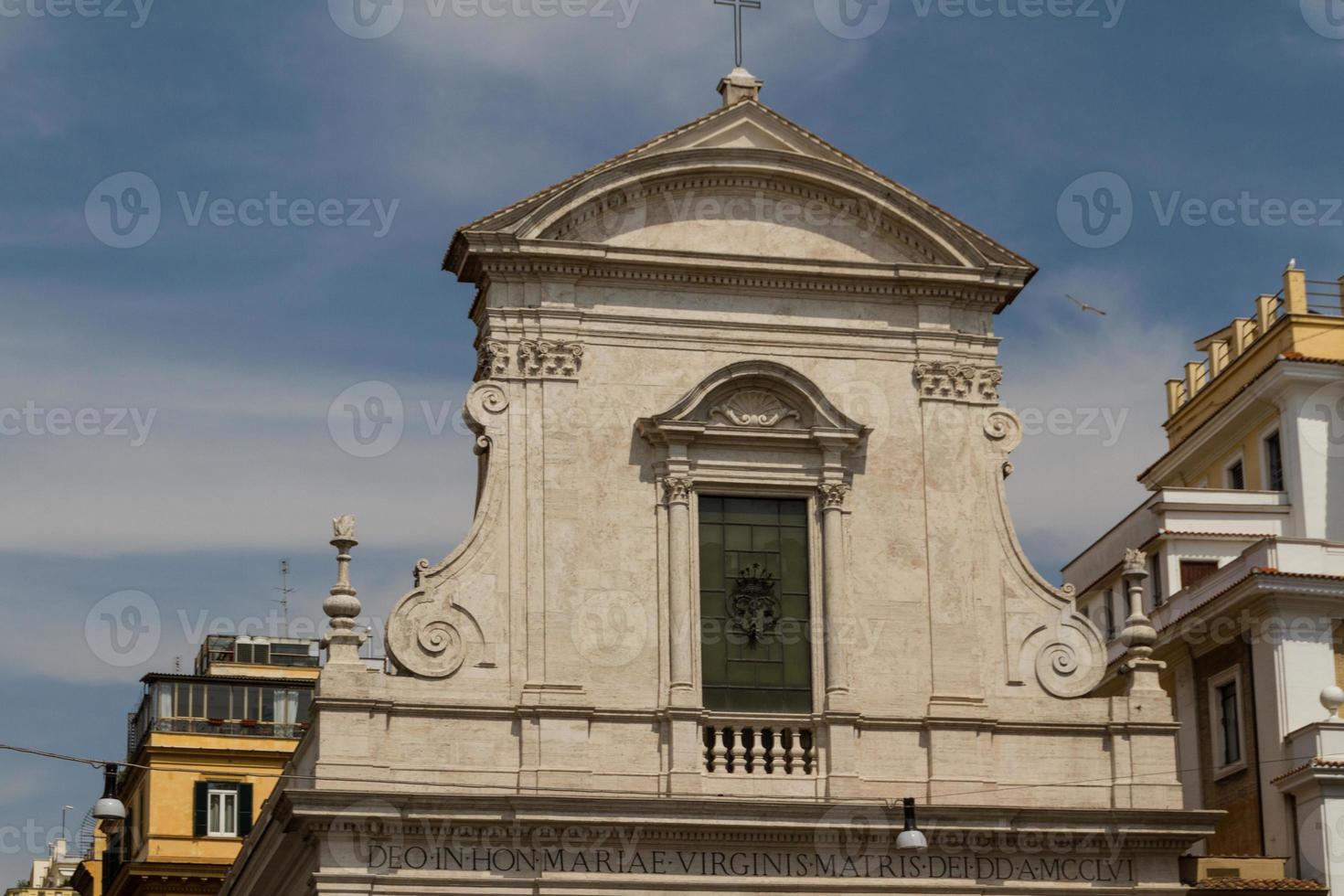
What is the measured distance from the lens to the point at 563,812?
88.0ft

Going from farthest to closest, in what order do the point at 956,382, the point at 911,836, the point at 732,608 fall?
→ the point at 956,382 < the point at 732,608 < the point at 911,836

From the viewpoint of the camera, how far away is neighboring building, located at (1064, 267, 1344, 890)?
1356 inches

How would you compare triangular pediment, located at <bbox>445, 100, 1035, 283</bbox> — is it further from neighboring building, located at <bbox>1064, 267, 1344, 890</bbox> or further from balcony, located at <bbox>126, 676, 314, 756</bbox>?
balcony, located at <bbox>126, 676, 314, 756</bbox>

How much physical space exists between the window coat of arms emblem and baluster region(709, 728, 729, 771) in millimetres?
1295

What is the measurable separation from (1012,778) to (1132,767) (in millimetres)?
1457

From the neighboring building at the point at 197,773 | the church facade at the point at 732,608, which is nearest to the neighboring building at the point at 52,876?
the neighboring building at the point at 197,773

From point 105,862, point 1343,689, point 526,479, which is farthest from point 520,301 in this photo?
point 105,862

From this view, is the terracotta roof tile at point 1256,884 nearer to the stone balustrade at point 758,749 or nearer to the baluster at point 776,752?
the stone balustrade at point 758,749

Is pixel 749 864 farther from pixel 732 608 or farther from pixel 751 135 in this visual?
pixel 751 135

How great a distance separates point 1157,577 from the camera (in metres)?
Result: 41.6

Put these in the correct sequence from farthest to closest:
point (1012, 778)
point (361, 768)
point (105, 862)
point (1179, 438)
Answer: point (105, 862), point (1179, 438), point (1012, 778), point (361, 768)

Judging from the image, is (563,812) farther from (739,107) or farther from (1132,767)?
(739,107)

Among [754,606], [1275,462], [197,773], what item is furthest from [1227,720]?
[197,773]

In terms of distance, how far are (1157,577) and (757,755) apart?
15.6 meters
